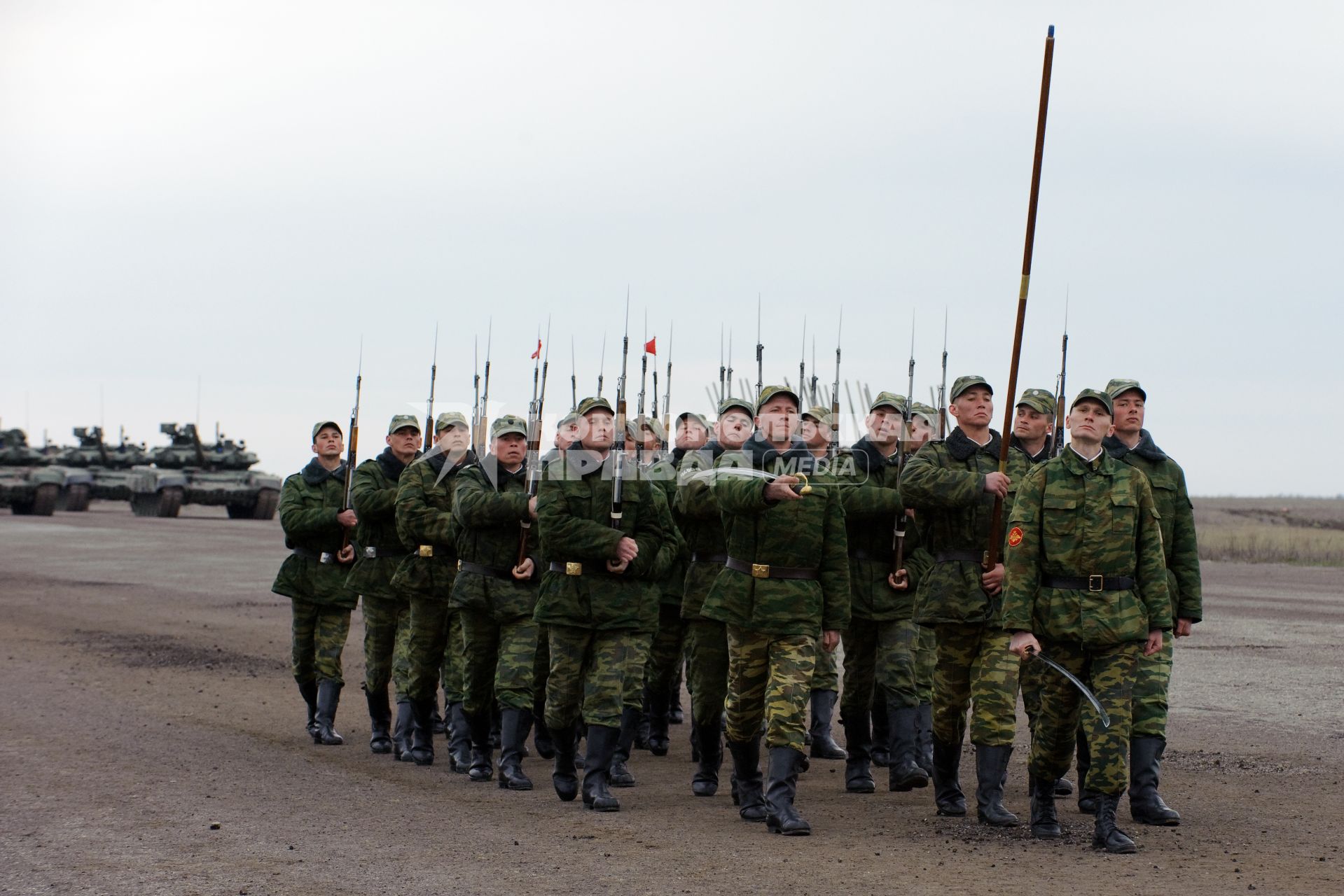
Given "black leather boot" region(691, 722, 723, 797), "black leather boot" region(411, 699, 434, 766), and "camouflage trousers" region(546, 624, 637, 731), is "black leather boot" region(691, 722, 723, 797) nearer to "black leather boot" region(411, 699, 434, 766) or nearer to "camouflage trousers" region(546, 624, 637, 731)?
"camouflage trousers" region(546, 624, 637, 731)

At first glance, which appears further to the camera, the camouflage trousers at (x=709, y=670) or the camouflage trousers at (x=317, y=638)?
the camouflage trousers at (x=317, y=638)

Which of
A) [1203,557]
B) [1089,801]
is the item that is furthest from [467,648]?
[1203,557]

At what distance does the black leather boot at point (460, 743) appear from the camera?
10164 mm

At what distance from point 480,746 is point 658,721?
179 cm

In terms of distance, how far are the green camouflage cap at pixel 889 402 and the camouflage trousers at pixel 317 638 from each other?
4.06m

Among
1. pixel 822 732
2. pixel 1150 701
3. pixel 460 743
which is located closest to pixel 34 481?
pixel 460 743

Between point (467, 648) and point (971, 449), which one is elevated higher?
point (971, 449)

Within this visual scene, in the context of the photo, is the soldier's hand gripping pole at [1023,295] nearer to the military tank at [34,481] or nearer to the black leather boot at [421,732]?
the black leather boot at [421,732]

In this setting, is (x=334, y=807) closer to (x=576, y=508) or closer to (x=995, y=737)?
(x=576, y=508)

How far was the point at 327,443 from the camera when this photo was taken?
12312 mm

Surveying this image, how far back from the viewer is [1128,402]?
359 inches

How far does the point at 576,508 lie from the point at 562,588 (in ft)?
1.46

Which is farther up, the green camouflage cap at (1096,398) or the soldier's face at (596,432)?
the green camouflage cap at (1096,398)

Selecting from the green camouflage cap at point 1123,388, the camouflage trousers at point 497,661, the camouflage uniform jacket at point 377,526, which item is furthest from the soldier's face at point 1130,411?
the camouflage uniform jacket at point 377,526
